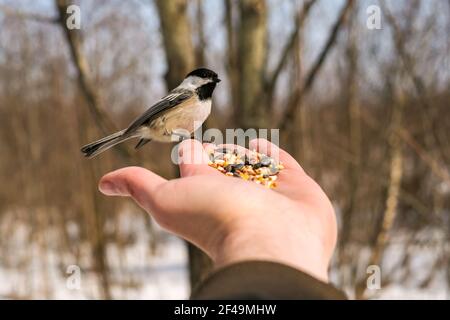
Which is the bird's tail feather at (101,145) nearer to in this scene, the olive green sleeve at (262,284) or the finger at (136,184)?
the finger at (136,184)

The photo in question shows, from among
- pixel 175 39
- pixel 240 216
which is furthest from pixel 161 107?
pixel 240 216

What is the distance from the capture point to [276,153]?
6.42 ft

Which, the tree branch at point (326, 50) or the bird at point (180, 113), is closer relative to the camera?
the bird at point (180, 113)

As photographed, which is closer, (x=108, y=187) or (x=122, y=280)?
(x=108, y=187)

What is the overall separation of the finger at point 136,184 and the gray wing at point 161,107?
617 millimetres

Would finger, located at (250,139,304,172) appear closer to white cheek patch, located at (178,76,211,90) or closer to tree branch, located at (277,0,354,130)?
white cheek patch, located at (178,76,211,90)

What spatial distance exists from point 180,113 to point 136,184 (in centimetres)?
71

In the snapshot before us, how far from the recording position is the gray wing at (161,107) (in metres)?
2.16

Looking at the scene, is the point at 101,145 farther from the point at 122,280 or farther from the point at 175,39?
the point at 122,280

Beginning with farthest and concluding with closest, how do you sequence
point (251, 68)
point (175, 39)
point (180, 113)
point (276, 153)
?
point (251, 68)
point (175, 39)
point (180, 113)
point (276, 153)

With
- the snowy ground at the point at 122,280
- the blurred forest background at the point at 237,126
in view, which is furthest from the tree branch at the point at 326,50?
the snowy ground at the point at 122,280
